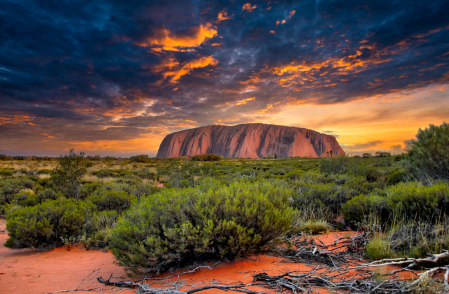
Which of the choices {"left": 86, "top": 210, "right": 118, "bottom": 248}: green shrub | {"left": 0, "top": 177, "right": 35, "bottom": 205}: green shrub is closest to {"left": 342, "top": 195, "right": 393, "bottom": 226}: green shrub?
{"left": 86, "top": 210, "right": 118, "bottom": 248}: green shrub

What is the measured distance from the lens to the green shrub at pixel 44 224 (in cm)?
528

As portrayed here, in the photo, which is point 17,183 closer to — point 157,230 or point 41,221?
point 41,221

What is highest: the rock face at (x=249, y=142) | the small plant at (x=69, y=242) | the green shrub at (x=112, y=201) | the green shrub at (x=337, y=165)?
the rock face at (x=249, y=142)

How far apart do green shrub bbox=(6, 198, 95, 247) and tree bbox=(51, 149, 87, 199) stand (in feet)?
14.9

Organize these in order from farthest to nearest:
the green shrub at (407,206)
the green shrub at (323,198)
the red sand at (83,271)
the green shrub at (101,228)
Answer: the green shrub at (323,198), the green shrub at (101,228), the green shrub at (407,206), the red sand at (83,271)

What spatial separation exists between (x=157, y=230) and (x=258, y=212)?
1685 millimetres

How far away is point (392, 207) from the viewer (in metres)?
5.16

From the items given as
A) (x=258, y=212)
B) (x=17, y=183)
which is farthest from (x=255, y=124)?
(x=258, y=212)

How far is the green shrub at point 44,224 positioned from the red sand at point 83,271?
0.39m

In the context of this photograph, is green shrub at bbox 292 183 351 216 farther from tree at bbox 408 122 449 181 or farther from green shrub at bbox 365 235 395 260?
tree at bbox 408 122 449 181

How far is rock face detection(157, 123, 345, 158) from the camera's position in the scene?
8244 centimetres

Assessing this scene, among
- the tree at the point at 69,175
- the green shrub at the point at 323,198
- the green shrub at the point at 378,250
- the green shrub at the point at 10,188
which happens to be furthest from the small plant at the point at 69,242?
the green shrub at the point at 10,188

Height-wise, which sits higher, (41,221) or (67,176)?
(67,176)

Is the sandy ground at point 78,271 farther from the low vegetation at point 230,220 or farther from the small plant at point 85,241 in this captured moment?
the small plant at point 85,241
